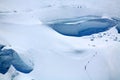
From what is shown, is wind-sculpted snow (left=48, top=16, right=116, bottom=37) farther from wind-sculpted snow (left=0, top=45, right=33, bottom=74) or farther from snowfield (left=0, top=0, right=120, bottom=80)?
wind-sculpted snow (left=0, top=45, right=33, bottom=74)

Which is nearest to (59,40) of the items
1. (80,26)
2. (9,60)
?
(80,26)

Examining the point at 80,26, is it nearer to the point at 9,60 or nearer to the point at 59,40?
the point at 59,40

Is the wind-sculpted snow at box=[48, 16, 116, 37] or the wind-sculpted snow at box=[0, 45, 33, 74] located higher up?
the wind-sculpted snow at box=[48, 16, 116, 37]

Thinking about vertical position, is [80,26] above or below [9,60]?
above

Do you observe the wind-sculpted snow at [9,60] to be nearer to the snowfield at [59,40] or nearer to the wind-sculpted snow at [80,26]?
the snowfield at [59,40]

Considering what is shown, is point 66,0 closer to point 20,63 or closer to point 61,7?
point 61,7

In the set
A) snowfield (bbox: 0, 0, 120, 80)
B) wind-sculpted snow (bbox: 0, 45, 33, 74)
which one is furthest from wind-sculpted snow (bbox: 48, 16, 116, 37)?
wind-sculpted snow (bbox: 0, 45, 33, 74)
